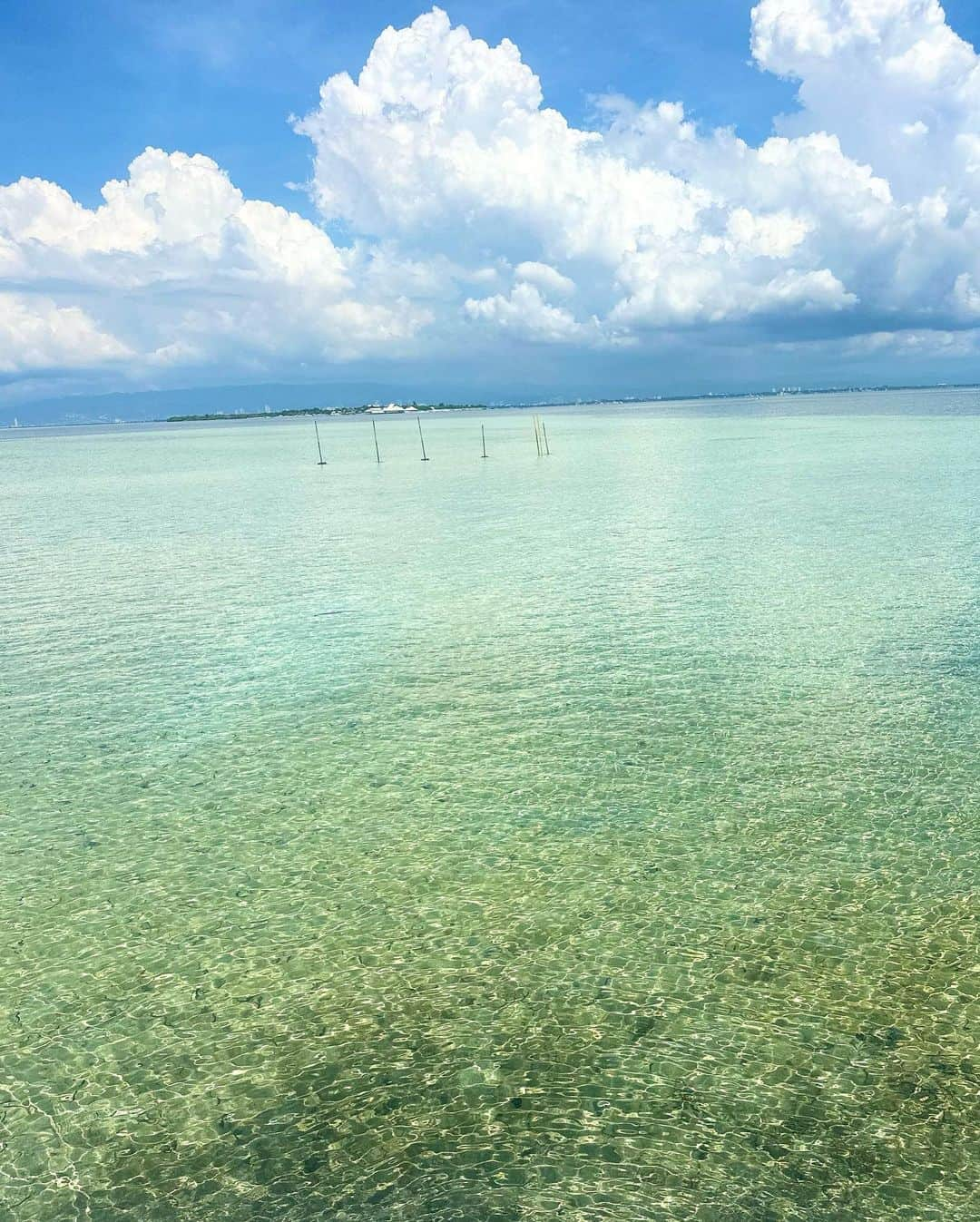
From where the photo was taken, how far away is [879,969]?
6.98 metres

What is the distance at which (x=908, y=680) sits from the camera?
45.1 feet

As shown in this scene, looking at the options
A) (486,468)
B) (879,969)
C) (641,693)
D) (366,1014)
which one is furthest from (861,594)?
(486,468)

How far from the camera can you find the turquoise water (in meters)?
5.39

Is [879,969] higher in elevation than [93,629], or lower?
lower

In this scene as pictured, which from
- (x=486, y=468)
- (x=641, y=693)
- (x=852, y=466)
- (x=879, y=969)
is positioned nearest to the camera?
(x=879, y=969)

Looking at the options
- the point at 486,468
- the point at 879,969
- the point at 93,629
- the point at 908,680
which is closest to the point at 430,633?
the point at 93,629

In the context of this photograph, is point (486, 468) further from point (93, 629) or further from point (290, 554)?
point (93, 629)

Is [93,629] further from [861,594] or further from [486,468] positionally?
[486,468]

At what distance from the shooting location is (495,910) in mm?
8086

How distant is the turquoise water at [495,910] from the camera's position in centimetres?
539

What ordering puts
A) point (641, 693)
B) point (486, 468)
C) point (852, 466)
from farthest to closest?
point (486, 468) < point (852, 466) < point (641, 693)

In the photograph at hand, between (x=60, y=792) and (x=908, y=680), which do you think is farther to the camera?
(x=908, y=680)

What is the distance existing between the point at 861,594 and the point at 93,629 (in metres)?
16.5

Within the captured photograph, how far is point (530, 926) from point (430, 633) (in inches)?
405
